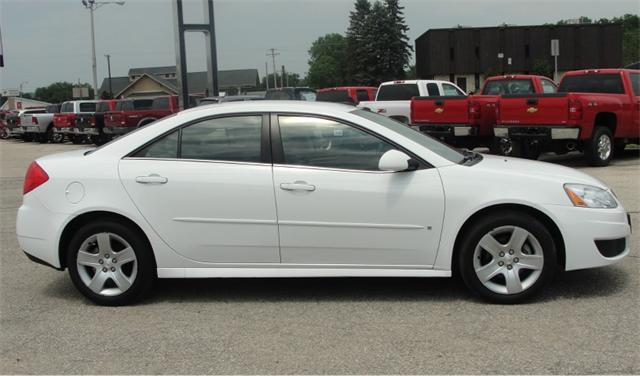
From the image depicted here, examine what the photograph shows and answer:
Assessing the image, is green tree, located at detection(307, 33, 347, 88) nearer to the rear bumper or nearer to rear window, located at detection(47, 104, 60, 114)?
rear window, located at detection(47, 104, 60, 114)

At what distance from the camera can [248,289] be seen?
5.27 m

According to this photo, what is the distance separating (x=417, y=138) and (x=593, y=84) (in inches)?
379

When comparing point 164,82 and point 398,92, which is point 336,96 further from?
point 164,82

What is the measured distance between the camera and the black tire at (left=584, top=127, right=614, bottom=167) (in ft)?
40.0

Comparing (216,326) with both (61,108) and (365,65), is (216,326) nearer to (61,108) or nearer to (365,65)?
(61,108)

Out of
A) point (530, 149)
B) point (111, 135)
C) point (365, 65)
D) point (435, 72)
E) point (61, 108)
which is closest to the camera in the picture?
point (530, 149)

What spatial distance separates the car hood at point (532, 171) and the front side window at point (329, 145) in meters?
0.78

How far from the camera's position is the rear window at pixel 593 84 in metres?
12.9

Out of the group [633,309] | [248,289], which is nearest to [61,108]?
[248,289]

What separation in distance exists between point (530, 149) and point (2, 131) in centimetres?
3438

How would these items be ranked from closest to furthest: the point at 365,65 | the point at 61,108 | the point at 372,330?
the point at 372,330 → the point at 61,108 → the point at 365,65

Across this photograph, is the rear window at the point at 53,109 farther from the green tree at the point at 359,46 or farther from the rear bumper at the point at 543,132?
the green tree at the point at 359,46

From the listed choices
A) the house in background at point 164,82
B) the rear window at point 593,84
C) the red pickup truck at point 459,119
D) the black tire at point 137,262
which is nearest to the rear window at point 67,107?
the red pickup truck at point 459,119

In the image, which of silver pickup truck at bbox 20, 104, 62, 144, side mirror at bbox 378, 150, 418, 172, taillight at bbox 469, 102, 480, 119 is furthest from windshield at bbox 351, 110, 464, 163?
silver pickup truck at bbox 20, 104, 62, 144
